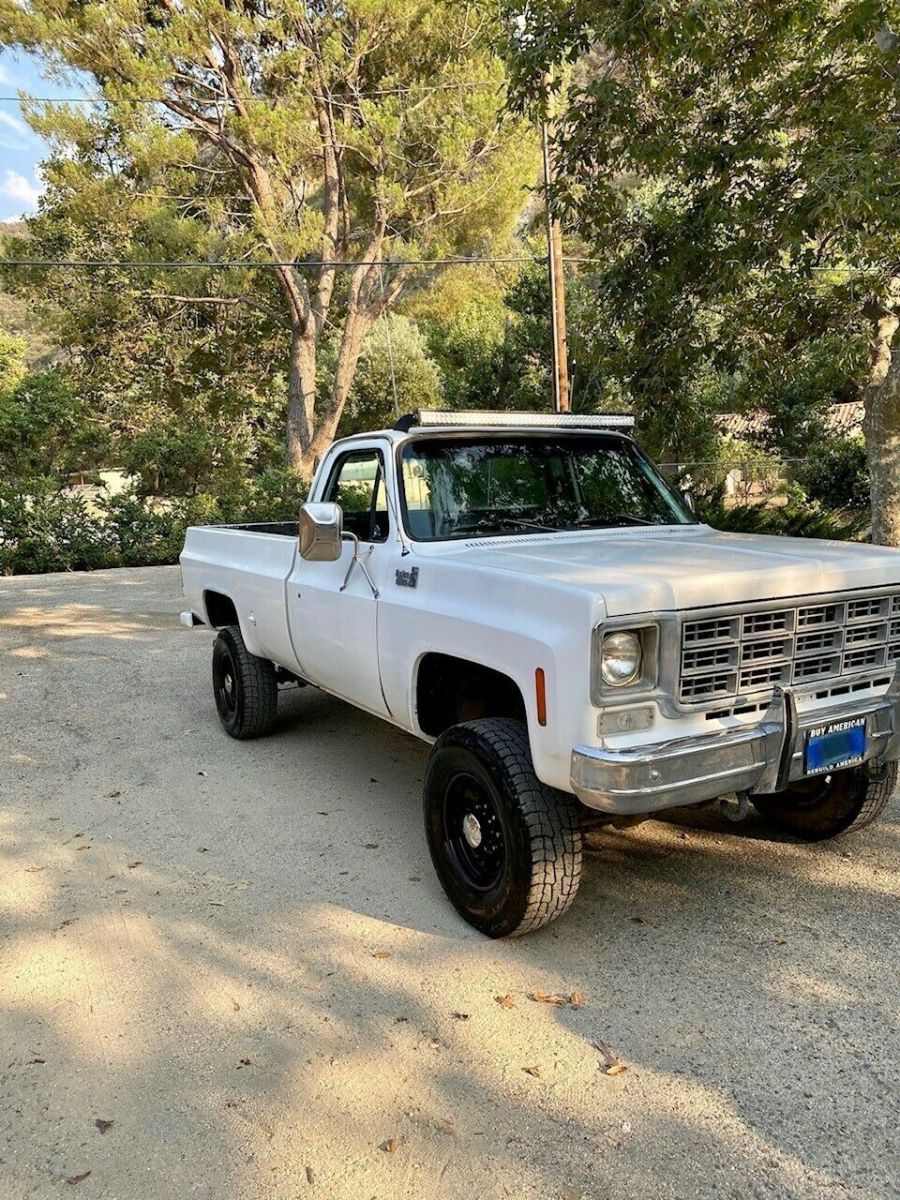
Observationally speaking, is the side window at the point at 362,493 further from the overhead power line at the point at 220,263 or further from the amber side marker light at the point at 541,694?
the overhead power line at the point at 220,263

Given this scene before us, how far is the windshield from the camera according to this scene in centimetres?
417

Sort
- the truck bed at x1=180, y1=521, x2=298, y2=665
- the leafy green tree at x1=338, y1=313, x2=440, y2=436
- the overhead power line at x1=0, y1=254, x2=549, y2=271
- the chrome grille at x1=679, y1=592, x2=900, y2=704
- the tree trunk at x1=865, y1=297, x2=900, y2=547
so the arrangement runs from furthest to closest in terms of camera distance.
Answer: the leafy green tree at x1=338, y1=313, x2=440, y2=436
the overhead power line at x1=0, y1=254, x2=549, y2=271
the tree trunk at x1=865, y1=297, x2=900, y2=547
the truck bed at x1=180, y1=521, x2=298, y2=665
the chrome grille at x1=679, y1=592, x2=900, y2=704

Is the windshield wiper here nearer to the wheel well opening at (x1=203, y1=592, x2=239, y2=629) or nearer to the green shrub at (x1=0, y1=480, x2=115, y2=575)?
the wheel well opening at (x1=203, y1=592, x2=239, y2=629)

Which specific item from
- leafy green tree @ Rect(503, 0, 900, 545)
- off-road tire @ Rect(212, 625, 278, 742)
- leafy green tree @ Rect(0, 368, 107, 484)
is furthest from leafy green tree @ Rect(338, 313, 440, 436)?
off-road tire @ Rect(212, 625, 278, 742)

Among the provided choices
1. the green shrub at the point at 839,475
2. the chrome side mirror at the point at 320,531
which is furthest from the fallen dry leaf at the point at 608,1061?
the green shrub at the point at 839,475

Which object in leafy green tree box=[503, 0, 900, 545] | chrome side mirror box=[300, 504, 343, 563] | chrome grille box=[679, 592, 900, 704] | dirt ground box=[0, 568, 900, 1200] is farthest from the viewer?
leafy green tree box=[503, 0, 900, 545]

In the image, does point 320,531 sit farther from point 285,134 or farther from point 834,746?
point 285,134

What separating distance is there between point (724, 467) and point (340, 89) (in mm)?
12339

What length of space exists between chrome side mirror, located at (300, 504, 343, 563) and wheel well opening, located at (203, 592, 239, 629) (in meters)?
2.34

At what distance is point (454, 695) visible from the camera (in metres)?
3.94

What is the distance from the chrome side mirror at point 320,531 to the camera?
4027 millimetres

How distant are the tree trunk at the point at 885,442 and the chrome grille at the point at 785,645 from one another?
610 centimetres

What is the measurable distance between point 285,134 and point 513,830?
18.7 metres

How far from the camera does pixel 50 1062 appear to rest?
274 centimetres
